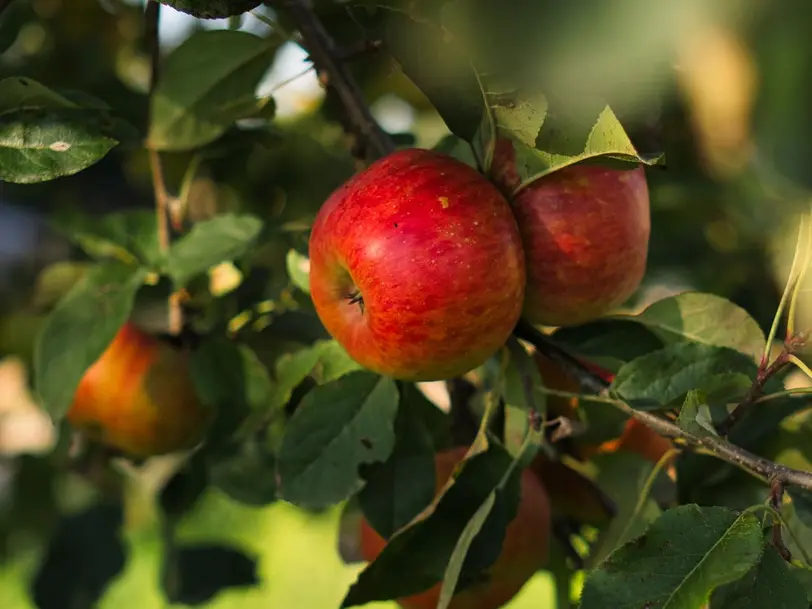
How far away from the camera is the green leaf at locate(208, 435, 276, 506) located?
1.16 metres

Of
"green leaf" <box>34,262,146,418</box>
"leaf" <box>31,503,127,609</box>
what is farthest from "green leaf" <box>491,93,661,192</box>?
"leaf" <box>31,503,127,609</box>

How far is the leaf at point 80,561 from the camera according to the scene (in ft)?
4.64

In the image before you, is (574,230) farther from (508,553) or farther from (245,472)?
(245,472)

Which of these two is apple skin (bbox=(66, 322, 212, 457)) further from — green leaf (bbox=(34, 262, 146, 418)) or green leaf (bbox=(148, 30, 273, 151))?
green leaf (bbox=(148, 30, 273, 151))

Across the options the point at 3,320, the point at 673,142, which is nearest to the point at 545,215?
the point at 673,142

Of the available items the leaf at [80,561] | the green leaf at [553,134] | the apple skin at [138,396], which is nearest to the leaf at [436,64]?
the green leaf at [553,134]

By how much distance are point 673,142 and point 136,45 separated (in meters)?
1.20

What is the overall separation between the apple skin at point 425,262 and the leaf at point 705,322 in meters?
0.20

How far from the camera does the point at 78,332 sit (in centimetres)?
100

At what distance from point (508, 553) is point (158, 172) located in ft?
2.31

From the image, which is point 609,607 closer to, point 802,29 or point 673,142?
point 802,29

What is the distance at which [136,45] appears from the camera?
175 cm

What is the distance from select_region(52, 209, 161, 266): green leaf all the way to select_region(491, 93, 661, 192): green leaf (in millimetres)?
574

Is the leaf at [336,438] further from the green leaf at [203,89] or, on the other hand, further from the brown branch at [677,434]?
the green leaf at [203,89]
